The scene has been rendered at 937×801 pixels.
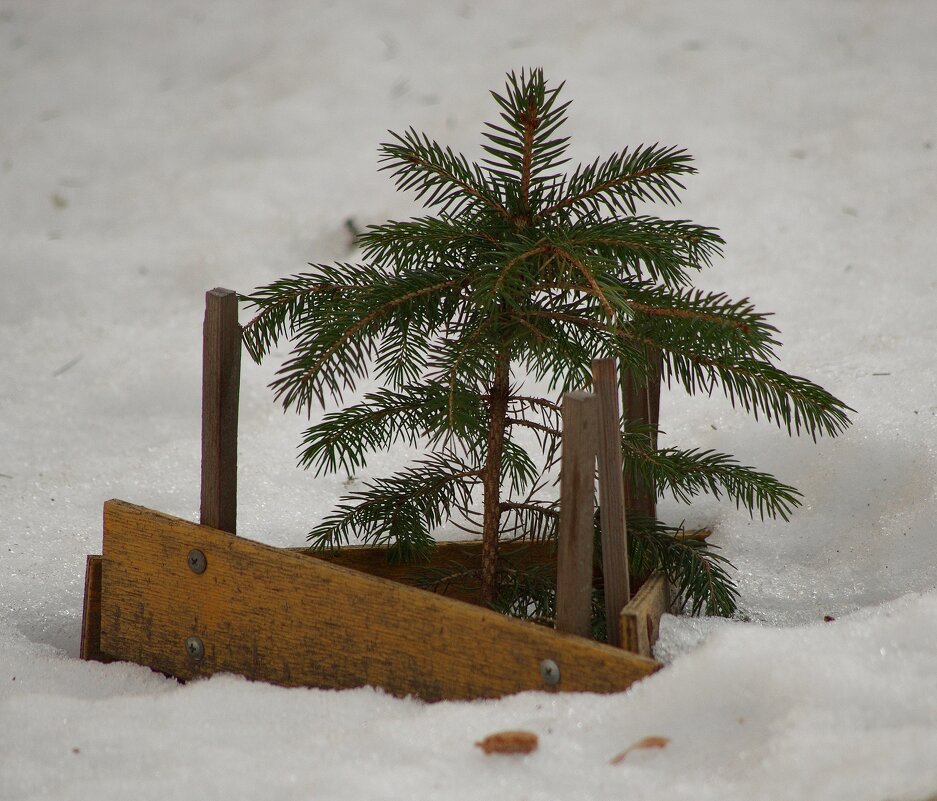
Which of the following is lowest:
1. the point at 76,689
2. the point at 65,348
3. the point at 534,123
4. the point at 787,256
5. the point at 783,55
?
the point at 76,689

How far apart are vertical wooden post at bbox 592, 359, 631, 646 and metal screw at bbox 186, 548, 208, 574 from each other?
635mm

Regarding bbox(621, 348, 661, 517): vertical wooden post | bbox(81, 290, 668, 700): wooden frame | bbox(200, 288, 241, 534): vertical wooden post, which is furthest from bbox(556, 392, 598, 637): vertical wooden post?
bbox(200, 288, 241, 534): vertical wooden post

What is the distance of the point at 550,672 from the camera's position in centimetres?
145

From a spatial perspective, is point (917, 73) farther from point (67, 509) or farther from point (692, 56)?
point (67, 509)

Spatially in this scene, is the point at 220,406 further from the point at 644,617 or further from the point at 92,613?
the point at 644,617

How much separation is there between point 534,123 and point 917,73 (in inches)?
106

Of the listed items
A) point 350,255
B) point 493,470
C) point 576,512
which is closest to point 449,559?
point 493,470

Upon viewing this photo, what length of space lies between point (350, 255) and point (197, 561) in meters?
1.91

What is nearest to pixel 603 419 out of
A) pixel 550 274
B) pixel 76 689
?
pixel 550 274

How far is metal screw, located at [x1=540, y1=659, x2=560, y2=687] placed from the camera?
1450 mm

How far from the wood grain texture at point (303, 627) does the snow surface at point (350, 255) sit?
41mm

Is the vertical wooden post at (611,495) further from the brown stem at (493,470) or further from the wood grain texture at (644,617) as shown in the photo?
the brown stem at (493,470)

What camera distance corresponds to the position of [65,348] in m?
3.16

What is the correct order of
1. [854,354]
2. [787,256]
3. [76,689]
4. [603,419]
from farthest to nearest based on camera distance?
[787,256] < [854,354] < [76,689] < [603,419]
